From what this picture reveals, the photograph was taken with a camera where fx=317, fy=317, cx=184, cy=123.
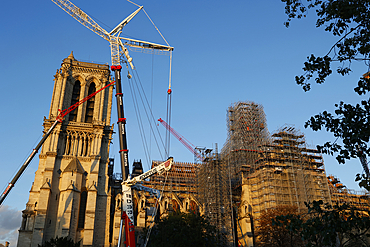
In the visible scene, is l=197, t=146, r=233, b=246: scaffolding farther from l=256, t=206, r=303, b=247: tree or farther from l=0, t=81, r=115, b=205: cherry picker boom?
l=0, t=81, r=115, b=205: cherry picker boom

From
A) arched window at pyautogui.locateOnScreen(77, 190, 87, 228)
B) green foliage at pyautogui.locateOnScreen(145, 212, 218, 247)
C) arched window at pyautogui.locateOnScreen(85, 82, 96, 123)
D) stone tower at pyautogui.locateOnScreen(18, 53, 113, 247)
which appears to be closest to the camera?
green foliage at pyautogui.locateOnScreen(145, 212, 218, 247)

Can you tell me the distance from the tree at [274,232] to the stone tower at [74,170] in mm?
24343

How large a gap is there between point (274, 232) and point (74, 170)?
3177 cm

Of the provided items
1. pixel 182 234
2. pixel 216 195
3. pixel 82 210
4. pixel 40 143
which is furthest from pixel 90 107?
pixel 182 234

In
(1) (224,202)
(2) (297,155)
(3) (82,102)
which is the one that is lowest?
(1) (224,202)

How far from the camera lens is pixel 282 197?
177ft

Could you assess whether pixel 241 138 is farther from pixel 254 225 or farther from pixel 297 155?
pixel 254 225

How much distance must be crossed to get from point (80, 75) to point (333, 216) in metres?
55.1

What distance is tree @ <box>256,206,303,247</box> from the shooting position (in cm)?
4541

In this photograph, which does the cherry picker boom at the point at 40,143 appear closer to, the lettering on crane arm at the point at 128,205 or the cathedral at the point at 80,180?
the cathedral at the point at 80,180

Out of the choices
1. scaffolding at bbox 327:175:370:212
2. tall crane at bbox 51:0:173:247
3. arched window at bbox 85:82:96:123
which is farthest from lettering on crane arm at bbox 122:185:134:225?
scaffolding at bbox 327:175:370:212

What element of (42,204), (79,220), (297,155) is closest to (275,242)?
(297,155)

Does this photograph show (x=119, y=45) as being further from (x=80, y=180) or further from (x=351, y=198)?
(x=351, y=198)

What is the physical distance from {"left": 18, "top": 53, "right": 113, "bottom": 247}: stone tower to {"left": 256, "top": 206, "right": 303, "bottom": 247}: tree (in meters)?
24.3
